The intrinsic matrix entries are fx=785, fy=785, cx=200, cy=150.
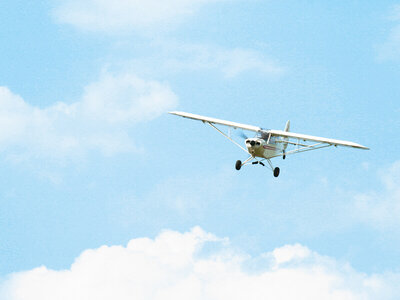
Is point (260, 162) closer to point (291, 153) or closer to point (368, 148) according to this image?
point (291, 153)

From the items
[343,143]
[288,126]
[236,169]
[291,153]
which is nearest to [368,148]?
[343,143]

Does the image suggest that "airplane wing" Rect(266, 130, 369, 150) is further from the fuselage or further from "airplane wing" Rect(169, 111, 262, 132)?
"airplane wing" Rect(169, 111, 262, 132)

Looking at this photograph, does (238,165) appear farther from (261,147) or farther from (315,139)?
(315,139)

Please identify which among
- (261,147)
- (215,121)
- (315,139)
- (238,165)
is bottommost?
(238,165)

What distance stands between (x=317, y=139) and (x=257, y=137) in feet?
16.3

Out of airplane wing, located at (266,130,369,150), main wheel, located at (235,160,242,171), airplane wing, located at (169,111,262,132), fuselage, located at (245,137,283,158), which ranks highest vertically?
airplane wing, located at (169,111,262,132)

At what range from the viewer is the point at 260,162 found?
205 feet

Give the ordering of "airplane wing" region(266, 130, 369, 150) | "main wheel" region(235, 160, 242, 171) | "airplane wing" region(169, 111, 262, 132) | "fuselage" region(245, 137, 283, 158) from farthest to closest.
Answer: "airplane wing" region(169, 111, 262, 132) < "main wheel" region(235, 160, 242, 171) < "airplane wing" region(266, 130, 369, 150) < "fuselage" region(245, 137, 283, 158)

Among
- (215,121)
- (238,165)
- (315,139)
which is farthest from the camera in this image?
(215,121)

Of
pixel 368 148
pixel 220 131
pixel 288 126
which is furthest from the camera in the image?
pixel 288 126

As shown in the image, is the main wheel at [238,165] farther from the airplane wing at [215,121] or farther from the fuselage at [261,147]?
the airplane wing at [215,121]

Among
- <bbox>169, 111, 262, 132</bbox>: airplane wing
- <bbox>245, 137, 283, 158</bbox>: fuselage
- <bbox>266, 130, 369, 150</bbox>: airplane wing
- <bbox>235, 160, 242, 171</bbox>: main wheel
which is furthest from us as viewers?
<bbox>169, 111, 262, 132</bbox>: airplane wing

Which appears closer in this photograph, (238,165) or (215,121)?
(238,165)

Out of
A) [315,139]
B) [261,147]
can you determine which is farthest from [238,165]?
[315,139]
